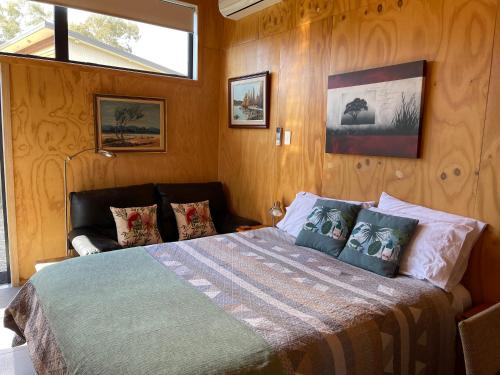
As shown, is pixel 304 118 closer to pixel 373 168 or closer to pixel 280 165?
pixel 280 165

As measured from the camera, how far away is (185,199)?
12.4ft

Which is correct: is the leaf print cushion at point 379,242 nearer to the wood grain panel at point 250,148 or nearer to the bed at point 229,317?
the bed at point 229,317

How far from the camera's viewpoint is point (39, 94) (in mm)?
3248

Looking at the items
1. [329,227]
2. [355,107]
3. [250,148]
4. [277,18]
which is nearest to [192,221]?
[250,148]

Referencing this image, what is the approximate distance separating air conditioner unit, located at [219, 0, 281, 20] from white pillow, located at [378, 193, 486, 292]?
2180 mm

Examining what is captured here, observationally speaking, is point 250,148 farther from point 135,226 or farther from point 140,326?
point 140,326

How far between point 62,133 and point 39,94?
1.22 feet

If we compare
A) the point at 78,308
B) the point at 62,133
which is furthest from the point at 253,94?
the point at 78,308

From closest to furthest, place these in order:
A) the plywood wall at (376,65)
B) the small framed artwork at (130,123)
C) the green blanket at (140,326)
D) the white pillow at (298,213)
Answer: the green blanket at (140,326), the plywood wall at (376,65), the white pillow at (298,213), the small framed artwork at (130,123)

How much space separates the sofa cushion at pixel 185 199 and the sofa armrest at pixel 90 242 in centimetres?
Result: 58

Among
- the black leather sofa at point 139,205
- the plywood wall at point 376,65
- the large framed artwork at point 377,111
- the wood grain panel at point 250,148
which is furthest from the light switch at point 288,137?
the black leather sofa at point 139,205

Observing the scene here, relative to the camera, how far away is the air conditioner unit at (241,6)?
10.5 feet

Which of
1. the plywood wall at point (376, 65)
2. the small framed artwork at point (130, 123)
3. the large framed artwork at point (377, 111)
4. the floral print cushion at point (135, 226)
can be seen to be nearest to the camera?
the plywood wall at point (376, 65)

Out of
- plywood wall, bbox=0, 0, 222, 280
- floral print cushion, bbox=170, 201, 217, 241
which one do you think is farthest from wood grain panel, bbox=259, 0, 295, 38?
floral print cushion, bbox=170, 201, 217, 241
